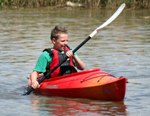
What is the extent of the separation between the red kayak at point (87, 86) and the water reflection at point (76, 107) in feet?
0.26

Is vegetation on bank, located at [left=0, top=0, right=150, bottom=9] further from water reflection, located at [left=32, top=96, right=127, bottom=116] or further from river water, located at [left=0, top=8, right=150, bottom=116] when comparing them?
water reflection, located at [left=32, top=96, right=127, bottom=116]

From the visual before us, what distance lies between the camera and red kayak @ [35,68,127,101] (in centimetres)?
733

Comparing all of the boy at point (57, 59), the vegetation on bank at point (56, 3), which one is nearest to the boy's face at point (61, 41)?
the boy at point (57, 59)

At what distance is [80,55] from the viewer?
1213cm

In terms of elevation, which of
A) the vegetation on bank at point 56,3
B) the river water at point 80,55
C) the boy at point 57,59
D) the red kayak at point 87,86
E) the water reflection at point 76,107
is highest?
the boy at point 57,59

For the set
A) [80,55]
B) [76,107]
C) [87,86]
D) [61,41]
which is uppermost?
[61,41]

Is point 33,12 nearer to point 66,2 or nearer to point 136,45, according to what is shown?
point 66,2

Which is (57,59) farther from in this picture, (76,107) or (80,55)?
(80,55)

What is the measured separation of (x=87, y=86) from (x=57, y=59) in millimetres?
637

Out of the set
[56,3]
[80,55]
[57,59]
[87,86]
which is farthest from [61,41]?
[56,3]

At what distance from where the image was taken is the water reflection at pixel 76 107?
6.90m

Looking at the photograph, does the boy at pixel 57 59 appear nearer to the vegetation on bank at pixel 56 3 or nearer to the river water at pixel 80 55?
the river water at pixel 80 55

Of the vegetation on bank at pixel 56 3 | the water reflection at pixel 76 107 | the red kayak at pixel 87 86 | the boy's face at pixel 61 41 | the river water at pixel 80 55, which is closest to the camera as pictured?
the water reflection at pixel 76 107

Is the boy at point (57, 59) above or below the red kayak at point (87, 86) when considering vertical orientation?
above
